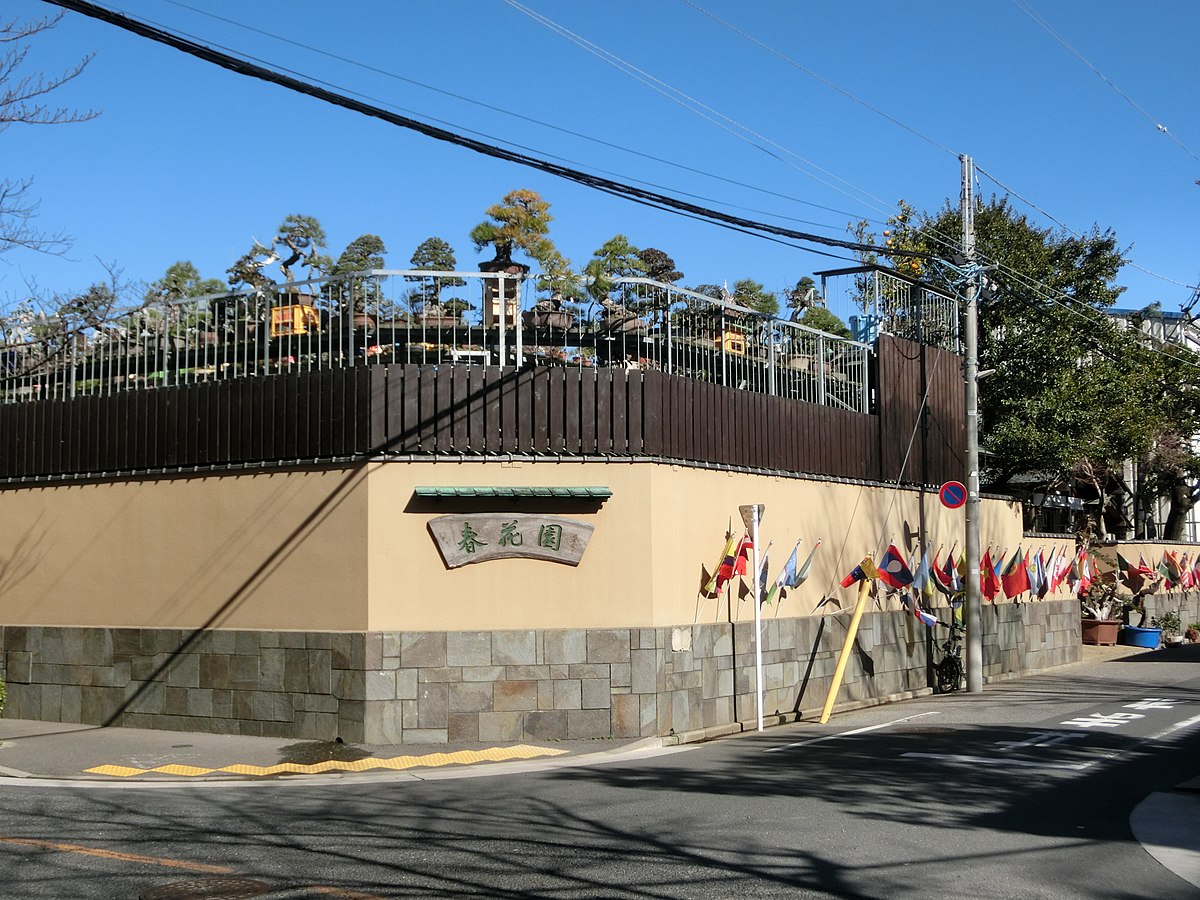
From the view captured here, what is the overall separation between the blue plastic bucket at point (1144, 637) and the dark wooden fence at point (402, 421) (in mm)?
19936

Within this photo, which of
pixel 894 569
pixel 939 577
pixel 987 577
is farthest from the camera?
pixel 987 577

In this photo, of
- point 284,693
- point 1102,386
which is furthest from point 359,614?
point 1102,386

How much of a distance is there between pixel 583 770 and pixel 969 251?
12.7 m

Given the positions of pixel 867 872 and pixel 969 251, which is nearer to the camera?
pixel 867 872

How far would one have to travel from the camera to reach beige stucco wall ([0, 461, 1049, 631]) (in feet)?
51.5

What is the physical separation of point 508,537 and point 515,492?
0.59 meters

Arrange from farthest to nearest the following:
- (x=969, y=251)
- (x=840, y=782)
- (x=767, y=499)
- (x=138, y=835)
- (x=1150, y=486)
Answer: (x=1150, y=486) < (x=969, y=251) < (x=767, y=499) < (x=840, y=782) < (x=138, y=835)

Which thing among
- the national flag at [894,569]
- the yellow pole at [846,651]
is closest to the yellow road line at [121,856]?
the yellow pole at [846,651]

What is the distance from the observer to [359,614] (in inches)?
609

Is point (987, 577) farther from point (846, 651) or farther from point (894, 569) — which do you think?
point (846, 651)

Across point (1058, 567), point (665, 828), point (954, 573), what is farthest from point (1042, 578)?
point (665, 828)

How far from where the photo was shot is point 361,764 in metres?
14.1

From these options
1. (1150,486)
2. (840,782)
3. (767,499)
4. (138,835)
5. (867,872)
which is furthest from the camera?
(1150,486)

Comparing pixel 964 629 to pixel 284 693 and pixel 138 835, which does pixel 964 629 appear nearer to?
pixel 284 693
